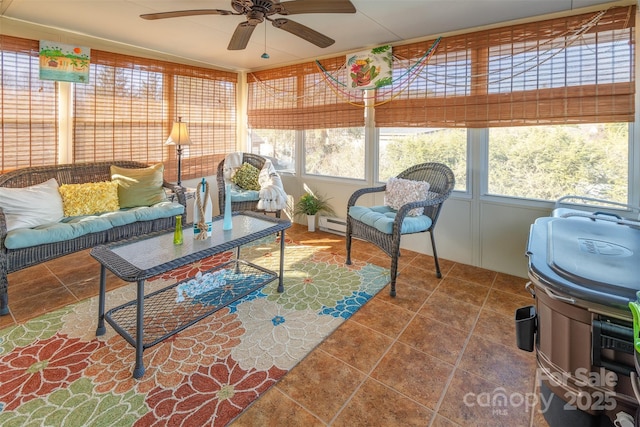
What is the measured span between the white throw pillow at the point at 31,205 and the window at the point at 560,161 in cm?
404

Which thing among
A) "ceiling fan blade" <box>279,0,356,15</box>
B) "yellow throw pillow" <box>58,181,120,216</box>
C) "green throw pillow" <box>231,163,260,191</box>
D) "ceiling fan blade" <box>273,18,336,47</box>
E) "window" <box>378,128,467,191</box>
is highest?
"ceiling fan blade" <box>273,18,336,47</box>

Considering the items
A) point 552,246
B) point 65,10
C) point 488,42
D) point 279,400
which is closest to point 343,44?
point 488,42

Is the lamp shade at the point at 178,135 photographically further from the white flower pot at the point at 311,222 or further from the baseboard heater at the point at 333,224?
the baseboard heater at the point at 333,224

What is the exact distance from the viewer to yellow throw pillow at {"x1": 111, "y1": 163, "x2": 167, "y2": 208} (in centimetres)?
344

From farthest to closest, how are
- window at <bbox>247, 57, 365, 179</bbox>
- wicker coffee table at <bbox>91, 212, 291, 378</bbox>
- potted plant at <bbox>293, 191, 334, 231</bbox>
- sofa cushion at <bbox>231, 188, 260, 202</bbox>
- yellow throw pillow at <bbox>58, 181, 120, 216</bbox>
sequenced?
1. potted plant at <bbox>293, 191, 334, 231</bbox>
2. window at <bbox>247, 57, 365, 179</bbox>
3. sofa cushion at <bbox>231, 188, 260, 202</bbox>
4. yellow throw pillow at <bbox>58, 181, 120, 216</bbox>
5. wicker coffee table at <bbox>91, 212, 291, 378</bbox>

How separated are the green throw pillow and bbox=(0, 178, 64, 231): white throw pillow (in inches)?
75.0

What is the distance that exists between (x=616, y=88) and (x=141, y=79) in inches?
188

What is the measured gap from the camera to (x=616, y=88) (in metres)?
2.54

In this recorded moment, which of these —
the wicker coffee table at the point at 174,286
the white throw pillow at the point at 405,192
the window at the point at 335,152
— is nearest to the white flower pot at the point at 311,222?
the window at the point at 335,152

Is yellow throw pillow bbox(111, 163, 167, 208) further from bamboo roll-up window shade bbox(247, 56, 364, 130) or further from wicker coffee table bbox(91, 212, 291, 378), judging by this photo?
bamboo roll-up window shade bbox(247, 56, 364, 130)

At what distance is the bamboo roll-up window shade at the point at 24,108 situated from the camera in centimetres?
312

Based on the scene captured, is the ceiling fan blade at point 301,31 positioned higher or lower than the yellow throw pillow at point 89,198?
higher

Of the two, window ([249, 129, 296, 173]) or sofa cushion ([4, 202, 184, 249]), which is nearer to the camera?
sofa cushion ([4, 202, 184, 249])

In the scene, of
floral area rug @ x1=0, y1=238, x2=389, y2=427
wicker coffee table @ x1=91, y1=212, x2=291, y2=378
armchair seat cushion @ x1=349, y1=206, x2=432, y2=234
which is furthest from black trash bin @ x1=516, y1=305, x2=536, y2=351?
wicker coffee table @ x1=91, y1=212, x2=291, y2=378
